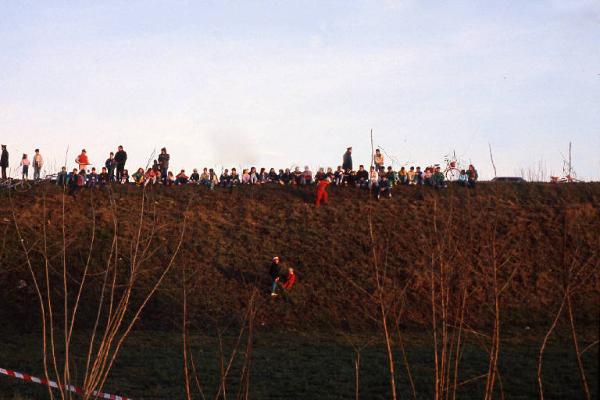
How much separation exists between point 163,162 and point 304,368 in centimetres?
2103

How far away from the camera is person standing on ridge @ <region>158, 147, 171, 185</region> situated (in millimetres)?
37812

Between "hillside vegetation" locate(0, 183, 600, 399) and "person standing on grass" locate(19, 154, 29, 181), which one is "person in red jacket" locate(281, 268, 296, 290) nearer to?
"hillside vegetation" locate(0, 183, 600, 399)

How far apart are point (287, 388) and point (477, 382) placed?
478 cm

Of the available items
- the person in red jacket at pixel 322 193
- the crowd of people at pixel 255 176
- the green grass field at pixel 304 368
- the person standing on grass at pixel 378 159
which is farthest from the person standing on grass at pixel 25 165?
the person standing on grass at pixel 378 159

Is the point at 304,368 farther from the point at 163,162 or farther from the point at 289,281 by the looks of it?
the point at 163,162

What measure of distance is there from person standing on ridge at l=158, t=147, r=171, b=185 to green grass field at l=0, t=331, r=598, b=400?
14282 millimetres

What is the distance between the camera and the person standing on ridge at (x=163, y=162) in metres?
37.8

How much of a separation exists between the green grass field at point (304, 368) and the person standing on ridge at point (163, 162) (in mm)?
14282

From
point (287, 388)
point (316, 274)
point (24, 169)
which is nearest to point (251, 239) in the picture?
point (316, 274)

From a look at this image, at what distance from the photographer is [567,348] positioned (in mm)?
22312

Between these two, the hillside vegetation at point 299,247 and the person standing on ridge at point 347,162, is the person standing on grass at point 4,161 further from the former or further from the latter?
the person standing on ridge at point 347,162

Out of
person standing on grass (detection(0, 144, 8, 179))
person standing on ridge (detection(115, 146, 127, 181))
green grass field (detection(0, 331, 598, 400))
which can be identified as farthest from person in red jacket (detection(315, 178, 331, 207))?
person standing on grass (detection(0, 144, 8, 179))

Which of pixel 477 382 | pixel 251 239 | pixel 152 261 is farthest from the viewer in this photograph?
pixel 251 239

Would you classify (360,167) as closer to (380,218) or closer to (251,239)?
(380,218)
